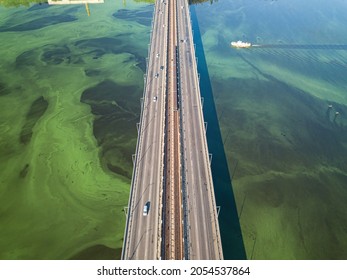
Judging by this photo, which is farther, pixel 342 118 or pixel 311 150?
pixel 342 118

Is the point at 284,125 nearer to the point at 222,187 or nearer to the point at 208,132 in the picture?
the point at 208,132

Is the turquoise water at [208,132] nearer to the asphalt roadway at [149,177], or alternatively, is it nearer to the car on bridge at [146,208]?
the asphalt roadway at [149,177]

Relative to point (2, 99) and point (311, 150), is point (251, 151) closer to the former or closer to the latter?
point (311, 150)

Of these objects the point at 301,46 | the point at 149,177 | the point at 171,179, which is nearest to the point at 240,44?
the point at 301,46

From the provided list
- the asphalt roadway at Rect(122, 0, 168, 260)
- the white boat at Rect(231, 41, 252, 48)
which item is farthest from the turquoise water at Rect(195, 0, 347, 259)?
the asphalt roadway at Rect(122, 0, 168, 260)

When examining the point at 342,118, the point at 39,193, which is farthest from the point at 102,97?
the point at 342,118

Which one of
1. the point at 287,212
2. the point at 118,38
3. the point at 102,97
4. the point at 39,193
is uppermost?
the point at 118,38

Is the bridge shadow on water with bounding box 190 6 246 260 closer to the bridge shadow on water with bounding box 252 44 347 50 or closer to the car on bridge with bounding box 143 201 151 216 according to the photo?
the car on bridge with bounding box 143 201 151 216
